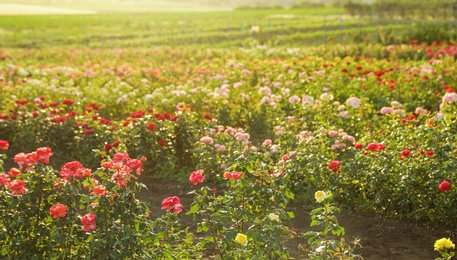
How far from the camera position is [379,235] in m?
6.45

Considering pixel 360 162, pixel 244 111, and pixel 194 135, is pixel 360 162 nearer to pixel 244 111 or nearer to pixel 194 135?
pixel 194 135

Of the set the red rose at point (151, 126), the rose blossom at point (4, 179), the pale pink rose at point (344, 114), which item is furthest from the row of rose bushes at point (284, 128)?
the rose blossom at point (4, 179)

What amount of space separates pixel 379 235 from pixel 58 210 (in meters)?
3.26

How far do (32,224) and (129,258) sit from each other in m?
0.81

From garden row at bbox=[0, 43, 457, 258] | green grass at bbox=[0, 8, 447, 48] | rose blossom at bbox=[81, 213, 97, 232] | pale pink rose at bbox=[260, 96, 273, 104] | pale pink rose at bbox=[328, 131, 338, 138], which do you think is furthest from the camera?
green grass at bbox=[0, 8, 447, 48]

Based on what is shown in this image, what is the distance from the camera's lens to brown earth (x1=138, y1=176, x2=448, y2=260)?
604 cm

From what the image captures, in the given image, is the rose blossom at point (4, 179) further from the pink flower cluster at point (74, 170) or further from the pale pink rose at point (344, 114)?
the pale pink rose at point (344, 114)

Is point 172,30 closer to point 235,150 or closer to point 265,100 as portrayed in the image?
point 265,100

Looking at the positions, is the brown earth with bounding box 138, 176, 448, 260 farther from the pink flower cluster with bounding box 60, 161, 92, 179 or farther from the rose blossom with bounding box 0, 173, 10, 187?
the rose blossom with bounding box 0, 173, 10, 187

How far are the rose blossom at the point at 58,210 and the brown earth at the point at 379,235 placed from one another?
2192 mm

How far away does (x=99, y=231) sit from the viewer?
476 cm

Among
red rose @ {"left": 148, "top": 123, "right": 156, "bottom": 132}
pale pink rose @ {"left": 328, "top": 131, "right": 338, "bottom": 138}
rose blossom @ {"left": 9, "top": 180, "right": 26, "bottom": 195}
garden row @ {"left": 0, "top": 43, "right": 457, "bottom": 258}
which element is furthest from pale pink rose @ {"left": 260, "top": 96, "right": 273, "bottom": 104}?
rose blossom @ {"left": 9, "top": 180, "right": 26, "bottom": 195}

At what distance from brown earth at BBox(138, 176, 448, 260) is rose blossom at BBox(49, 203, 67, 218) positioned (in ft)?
7.19

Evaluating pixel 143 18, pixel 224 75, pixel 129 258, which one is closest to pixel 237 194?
pixel 129 258
